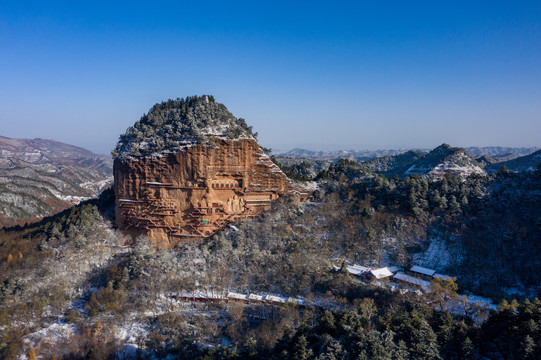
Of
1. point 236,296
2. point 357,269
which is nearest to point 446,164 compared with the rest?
point 357,269

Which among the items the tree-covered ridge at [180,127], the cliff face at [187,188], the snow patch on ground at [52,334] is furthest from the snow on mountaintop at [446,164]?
the snow patch on ground at [52,334]

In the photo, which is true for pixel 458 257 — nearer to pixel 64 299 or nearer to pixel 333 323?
pixel 333 323

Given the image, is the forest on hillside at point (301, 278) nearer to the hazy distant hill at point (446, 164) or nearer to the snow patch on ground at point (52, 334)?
the snow patch on ground at point (52, 334)

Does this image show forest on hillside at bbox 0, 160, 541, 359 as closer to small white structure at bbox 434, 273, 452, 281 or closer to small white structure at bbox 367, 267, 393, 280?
small white structure at bbox 434, 273, 452, 281

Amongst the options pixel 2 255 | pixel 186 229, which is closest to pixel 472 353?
pixel 186 229

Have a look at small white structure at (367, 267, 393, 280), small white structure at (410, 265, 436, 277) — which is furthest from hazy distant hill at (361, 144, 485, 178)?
small white structure at (367, 267, 393, 280)

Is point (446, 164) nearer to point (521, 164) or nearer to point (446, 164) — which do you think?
point (446, 164)
